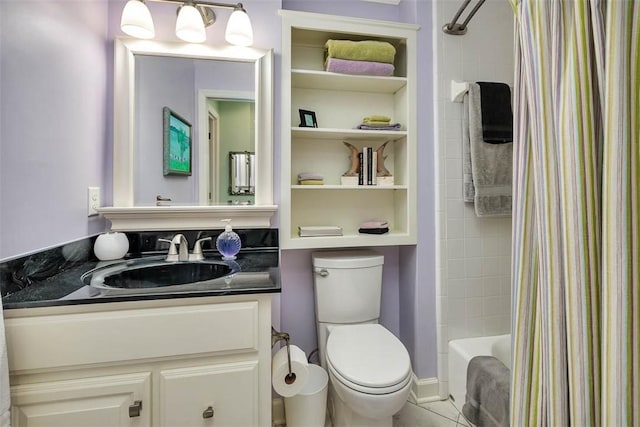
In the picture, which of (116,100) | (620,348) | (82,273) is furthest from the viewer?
(116,100)

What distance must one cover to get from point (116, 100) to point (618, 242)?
1.80m

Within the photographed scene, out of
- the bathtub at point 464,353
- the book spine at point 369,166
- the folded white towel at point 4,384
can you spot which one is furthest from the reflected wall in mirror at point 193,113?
the bathtub at point 464,353

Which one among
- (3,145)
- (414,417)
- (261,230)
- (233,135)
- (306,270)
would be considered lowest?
(414,417)

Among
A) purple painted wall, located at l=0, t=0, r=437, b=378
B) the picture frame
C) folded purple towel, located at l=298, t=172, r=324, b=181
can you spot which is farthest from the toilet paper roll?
the picture frame

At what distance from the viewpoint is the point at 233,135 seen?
5.20ft

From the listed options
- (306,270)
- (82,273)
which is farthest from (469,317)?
(82,273)

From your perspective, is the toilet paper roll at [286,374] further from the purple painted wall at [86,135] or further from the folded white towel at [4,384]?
the folded white towel at [4,384]

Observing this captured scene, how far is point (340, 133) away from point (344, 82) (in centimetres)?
30

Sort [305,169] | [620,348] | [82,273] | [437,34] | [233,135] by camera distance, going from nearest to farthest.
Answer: [620,348] < [82,273] < [233,135] < [437,34] < [305,169]

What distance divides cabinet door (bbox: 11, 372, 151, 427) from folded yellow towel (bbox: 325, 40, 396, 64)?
5.22 feet

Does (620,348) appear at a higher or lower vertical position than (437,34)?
lower

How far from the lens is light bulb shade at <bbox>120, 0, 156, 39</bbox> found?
1390 mm

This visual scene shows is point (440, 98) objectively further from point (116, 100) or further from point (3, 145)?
point (3, 145)

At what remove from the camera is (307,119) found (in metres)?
1.74
